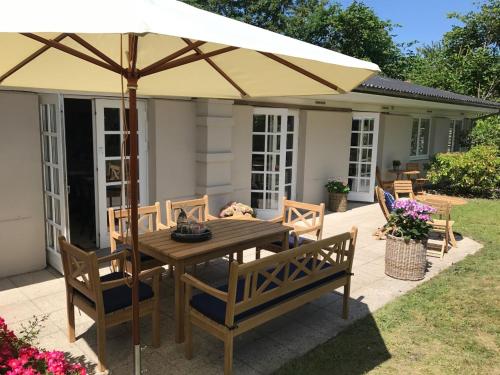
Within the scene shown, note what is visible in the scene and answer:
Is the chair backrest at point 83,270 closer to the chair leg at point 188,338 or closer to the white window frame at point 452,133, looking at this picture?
the chair leg at point 188,338

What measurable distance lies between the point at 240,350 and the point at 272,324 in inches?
21.0

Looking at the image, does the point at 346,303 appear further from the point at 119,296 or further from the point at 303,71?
the point at 303,71

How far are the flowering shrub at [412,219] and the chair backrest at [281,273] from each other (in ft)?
4.82

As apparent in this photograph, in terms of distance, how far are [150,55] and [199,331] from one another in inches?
92.4

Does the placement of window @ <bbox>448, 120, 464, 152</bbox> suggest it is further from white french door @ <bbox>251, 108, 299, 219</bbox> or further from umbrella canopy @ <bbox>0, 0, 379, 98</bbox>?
umbrella canopy @ <bbox>0, 0, 379, 98</bbox>

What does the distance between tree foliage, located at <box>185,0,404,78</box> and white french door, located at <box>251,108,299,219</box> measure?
19.5 metres

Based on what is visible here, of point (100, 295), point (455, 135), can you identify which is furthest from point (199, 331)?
point (455, 135)

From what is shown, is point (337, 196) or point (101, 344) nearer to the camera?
point (101, 344)

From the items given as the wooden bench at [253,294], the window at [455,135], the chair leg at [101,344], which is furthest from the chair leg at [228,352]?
the window at [455,135]

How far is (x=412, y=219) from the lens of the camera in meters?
4.96

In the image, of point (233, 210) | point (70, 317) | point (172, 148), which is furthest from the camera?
point (233, 210)

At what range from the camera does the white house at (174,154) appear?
4.73 meters

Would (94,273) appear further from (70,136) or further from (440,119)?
(440,119)

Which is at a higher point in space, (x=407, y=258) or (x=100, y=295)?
(x=100, y=295)
